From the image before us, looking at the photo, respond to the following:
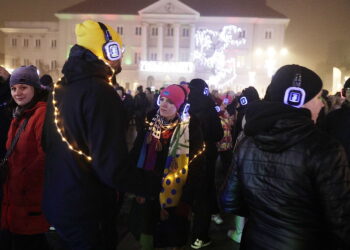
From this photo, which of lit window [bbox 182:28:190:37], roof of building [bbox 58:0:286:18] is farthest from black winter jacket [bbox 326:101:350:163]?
roof of building [bbox 58:0:286:18]

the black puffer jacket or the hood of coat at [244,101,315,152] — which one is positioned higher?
the hood of coat at [244,101,315,152]

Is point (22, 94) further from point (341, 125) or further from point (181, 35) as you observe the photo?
point (181, 35)

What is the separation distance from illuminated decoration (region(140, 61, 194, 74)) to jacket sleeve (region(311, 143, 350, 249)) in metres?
50.5

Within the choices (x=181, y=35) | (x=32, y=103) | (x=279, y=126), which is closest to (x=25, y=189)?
(x=32, y=103)

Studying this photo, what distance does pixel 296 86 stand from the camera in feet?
6.50

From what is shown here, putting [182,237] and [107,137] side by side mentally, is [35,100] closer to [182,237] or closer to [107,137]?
[107,137]

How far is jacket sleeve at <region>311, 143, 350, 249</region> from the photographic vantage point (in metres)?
1.77

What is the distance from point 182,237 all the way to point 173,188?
463mm

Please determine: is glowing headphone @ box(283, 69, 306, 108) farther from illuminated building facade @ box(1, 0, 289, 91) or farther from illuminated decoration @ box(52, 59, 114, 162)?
illuminated building facade @ box(1, 0, 289, 91)

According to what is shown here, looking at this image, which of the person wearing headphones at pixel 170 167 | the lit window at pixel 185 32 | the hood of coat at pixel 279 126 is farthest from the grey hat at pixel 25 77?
the lit window at pixel 185 32

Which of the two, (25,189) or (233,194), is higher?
(233,194)

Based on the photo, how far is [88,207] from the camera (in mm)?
2072

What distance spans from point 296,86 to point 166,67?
51010 mm

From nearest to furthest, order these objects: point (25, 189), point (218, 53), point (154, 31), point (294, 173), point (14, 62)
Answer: point (294, 173)
point (25, 189)
point (218, 53)
point (154, 31)
point (14, 62)
